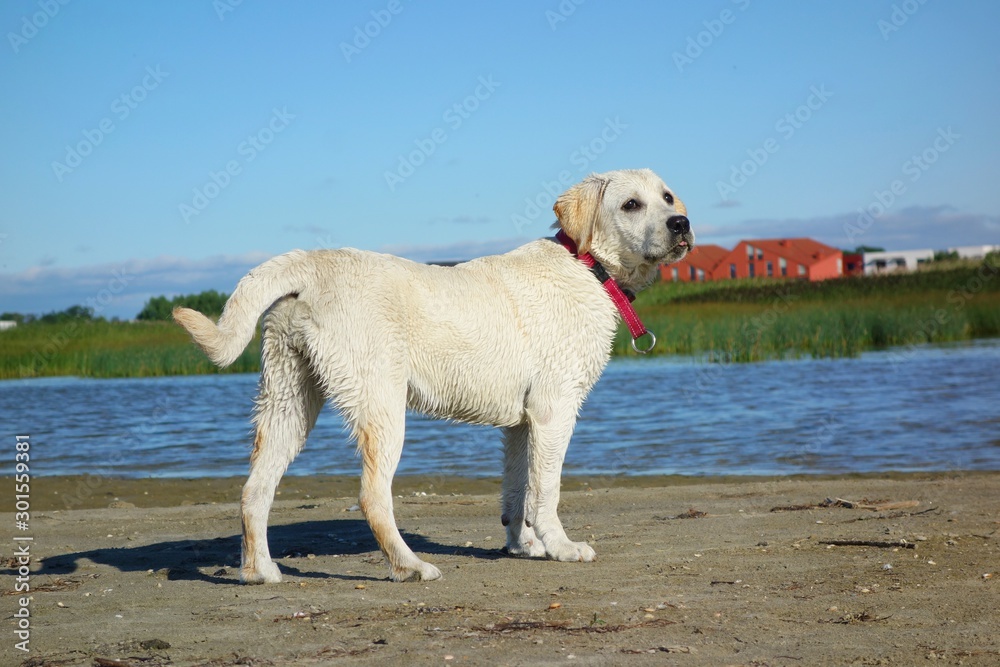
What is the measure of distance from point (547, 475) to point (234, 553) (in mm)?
2480

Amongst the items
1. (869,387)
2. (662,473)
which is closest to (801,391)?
(869,387)

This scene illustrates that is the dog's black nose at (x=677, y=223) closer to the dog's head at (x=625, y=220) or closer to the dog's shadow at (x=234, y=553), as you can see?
the dog's head at (x=625, y=220)

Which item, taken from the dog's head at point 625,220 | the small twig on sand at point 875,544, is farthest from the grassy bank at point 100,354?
the small twig on sand at point 875,544

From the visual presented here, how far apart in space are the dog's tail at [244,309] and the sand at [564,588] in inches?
55.2

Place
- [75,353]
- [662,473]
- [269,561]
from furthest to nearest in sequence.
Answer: [75,353], [662,473], [269,561]

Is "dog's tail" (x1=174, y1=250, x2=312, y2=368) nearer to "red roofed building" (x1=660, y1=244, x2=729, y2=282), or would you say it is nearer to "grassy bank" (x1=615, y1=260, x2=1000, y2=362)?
"grassy bank" (x1=615, y1=260, x2=1000, y2=362)

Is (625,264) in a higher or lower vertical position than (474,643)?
higher

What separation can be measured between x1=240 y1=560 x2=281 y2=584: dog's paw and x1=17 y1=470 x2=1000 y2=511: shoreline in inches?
172

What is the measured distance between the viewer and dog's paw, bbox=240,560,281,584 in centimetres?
562

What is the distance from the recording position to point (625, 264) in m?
6.68

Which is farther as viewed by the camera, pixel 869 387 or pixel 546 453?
pixel 869 387

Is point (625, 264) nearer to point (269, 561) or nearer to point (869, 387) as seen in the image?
point (269, 561)

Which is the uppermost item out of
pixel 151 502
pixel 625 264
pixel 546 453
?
pixel 625 264

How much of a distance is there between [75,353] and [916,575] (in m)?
29.4
